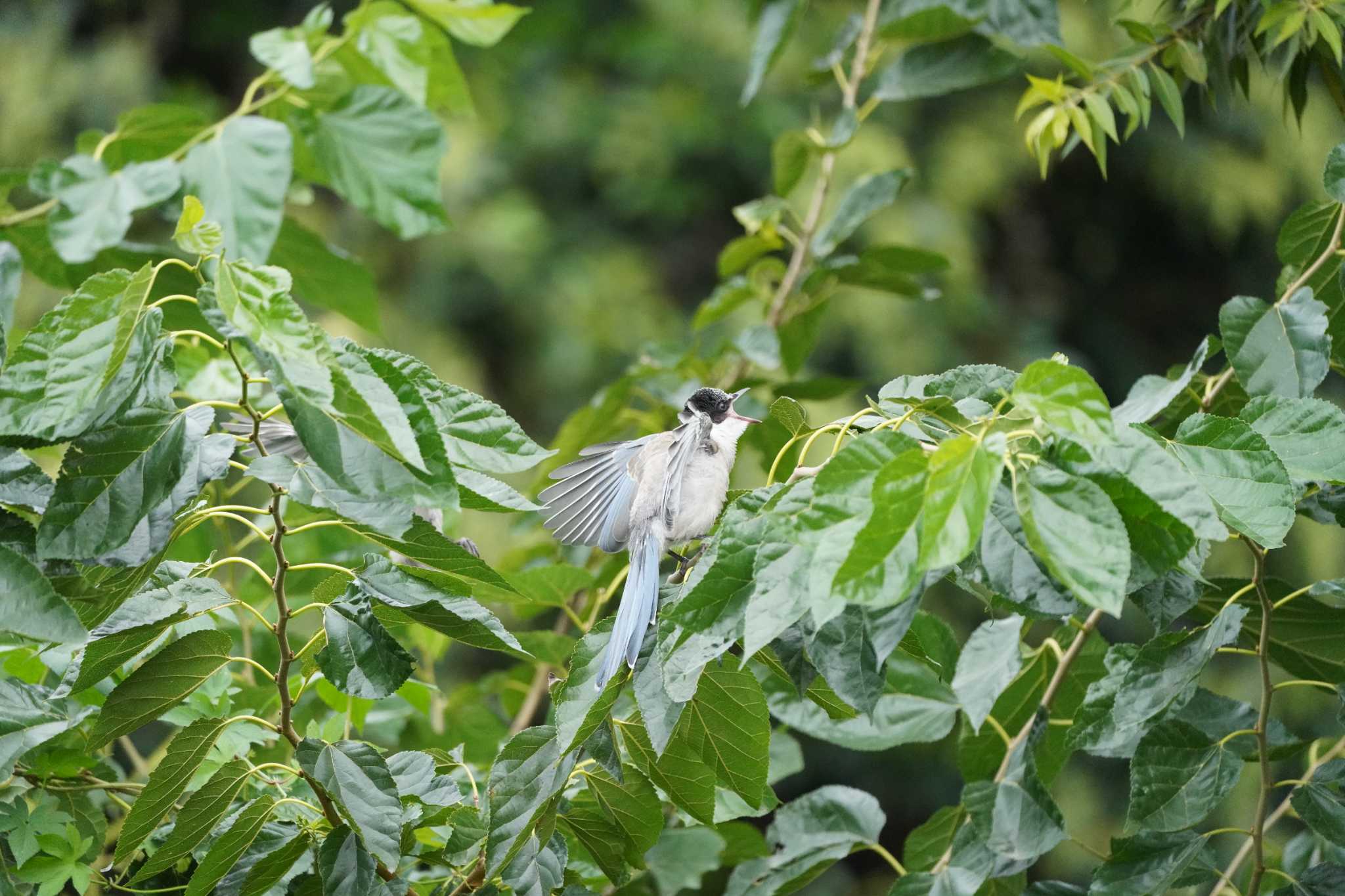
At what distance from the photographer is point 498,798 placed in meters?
0.83

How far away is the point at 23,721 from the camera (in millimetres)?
829

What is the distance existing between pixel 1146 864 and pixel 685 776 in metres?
0.39

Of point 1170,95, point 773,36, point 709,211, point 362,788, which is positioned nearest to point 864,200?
point 773,36

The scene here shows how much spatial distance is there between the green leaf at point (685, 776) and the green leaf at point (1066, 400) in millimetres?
384

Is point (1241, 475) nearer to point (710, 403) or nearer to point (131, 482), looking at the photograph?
point (710, 403)

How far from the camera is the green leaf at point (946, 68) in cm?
160

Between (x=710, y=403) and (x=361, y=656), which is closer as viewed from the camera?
(x=361, y=656)

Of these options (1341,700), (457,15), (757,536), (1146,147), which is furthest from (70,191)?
(1146,147)

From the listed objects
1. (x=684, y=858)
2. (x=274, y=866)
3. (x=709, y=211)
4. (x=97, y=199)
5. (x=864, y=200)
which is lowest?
(x=709, y=211)

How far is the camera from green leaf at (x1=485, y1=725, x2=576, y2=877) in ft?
2.66

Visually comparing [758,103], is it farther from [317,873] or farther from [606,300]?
[317,873]

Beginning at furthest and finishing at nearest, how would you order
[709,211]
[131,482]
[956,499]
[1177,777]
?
[709,211] → [1177,777] → [131,482] → [956,499]

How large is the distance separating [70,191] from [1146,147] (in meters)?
4.09

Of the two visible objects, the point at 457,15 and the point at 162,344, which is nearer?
the point at 162,344
